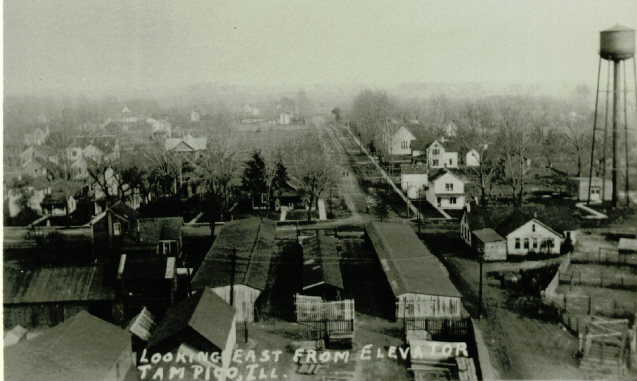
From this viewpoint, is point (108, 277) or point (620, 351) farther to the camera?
point (108, 277)

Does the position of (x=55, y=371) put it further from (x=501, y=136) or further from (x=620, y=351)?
(x=501, y=136)

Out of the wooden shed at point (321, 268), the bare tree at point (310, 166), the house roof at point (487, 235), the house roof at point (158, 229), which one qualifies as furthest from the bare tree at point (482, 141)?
the house roof at point (158, 229)

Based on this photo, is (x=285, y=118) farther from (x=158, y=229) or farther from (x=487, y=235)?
(x=487, y=235)

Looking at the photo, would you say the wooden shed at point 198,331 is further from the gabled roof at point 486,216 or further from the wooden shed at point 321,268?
the gabled roof at point 486,216

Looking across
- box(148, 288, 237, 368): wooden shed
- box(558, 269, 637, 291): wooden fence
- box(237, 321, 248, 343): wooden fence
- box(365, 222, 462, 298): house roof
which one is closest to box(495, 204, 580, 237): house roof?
box(558, 269, 637, 291): wooden fence

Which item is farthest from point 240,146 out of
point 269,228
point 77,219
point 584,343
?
point 584,343

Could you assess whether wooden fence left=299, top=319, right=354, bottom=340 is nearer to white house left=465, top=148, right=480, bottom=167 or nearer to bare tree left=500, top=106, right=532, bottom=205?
bare tree left=500, top=106, right=532, bottom=205
